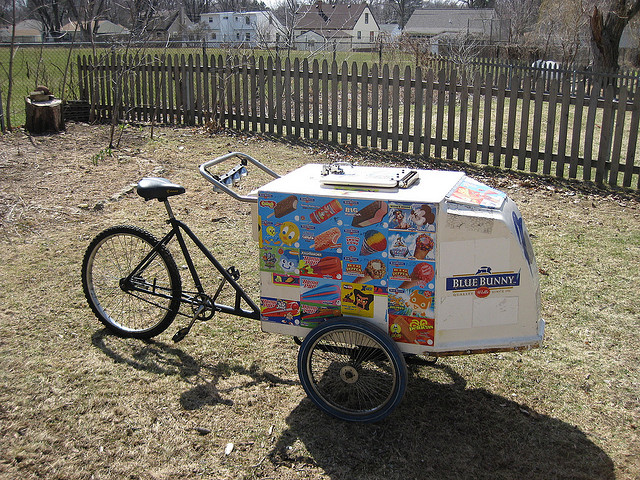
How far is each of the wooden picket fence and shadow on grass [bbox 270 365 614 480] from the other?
19.1 ft

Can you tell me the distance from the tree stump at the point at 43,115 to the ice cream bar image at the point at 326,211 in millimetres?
9035

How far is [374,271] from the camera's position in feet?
10.2

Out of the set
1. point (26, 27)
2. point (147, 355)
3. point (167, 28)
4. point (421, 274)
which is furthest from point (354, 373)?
point (26, 27)

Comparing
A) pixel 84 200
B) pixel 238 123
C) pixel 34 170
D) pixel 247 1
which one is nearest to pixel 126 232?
pixel 84 200

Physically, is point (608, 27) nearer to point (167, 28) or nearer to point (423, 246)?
point (167, 28)

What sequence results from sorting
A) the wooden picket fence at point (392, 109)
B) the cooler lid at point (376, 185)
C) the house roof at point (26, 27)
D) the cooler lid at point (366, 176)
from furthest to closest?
the house roof at point (26, 27) → the wooden picket fence at point (392, 109) → the cooler lid at point (366, 176) → the cooler lid at point (376, 185)

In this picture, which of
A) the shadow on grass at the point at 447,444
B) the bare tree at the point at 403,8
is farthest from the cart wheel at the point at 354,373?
the bare tree at the point at 403,8

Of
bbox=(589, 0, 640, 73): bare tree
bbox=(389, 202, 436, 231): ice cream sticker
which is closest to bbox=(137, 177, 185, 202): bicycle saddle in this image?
bbox=(389, 202, 436, 231): ice cream sticker

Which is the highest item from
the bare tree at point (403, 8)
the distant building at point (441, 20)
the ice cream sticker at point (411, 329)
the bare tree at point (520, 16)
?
the bare tree at point (403, 8)

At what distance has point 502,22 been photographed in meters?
48.6

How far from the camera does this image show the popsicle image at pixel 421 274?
3.01 m

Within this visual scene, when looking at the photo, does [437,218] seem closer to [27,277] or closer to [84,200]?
[27,277]

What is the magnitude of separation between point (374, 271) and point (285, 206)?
596 mm

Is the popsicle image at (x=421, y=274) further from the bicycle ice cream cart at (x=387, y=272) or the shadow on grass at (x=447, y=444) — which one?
the shadow on grass at (x=447, y=444)
